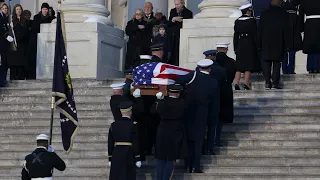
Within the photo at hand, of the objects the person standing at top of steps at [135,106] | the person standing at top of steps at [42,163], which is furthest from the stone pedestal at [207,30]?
the person standing at top of steps at [42,163]

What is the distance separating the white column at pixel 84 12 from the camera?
24.3 metres

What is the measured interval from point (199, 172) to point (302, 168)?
1524 mm

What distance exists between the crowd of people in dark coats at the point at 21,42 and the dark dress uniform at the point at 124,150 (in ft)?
19.8

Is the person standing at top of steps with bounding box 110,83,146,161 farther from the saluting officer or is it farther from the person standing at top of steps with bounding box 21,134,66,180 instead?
the person standing at top of steps with bounding box 21,134,66,180

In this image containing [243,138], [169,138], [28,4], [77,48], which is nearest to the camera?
[169,138]

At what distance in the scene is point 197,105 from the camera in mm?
18578

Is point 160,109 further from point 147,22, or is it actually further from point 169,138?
point 147,22

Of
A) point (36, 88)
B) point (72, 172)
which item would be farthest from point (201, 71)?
point (36, 88)

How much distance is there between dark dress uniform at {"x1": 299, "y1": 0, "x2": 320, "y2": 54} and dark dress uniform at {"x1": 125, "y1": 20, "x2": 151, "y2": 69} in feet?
12.3

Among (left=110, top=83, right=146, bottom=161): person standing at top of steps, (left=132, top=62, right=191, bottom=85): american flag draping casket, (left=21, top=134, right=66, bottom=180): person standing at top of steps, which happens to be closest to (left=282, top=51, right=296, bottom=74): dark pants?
(left=132, top=62, right=191, bottom=85): american flag draping casket

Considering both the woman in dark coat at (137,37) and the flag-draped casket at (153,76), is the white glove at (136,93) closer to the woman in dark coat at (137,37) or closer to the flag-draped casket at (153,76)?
the flag-draped casket at (153,76)

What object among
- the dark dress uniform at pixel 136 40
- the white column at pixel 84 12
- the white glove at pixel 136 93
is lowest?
the white glove at pixel 136 93

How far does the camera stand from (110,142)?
17.9m

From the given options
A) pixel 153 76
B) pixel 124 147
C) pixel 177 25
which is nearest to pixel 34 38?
pixel 177 25
